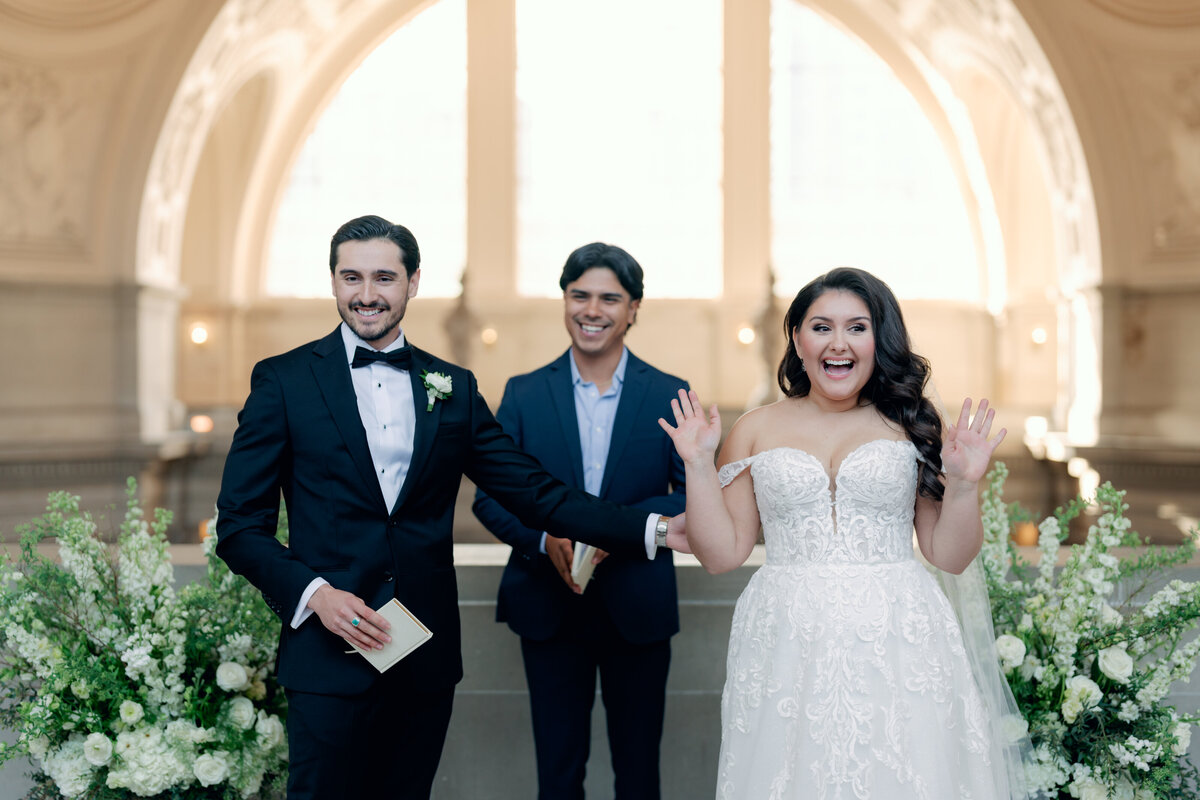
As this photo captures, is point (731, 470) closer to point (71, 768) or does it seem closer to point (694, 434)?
point (694, 434)

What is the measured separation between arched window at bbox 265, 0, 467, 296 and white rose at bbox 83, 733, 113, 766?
12.8 meters

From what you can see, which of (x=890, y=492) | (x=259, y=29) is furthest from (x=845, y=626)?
(x=259, y=29)

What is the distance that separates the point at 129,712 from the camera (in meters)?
3.05

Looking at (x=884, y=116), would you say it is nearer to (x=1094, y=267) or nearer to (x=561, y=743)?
(x=1094, y=267)

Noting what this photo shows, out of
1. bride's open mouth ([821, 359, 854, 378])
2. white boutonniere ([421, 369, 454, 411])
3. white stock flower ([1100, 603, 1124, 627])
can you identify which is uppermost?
bride's open mouth ([821, 359, 854, 378])

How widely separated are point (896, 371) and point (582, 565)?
1027 millimetres

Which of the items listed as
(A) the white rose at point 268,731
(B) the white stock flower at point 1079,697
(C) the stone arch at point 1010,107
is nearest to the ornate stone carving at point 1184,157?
(C) the stone arch at point 1010,107

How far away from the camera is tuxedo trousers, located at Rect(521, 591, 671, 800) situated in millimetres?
3039

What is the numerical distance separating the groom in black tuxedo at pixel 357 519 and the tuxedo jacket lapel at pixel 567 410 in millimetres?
561

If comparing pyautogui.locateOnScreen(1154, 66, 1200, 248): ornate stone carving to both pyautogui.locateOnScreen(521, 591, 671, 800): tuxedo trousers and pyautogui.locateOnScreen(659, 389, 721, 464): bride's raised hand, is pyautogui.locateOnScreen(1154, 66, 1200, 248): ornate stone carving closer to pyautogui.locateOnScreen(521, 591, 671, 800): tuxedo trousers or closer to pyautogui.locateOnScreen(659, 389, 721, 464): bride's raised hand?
pyautogui.locateOnScreen(521, 591, 671, 800): tuxedo trousers

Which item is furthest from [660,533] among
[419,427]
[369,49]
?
[369,49]

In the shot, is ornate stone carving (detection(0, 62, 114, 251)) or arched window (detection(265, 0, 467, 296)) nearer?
ornate stone carving (detection(0, 62, 114, 251))

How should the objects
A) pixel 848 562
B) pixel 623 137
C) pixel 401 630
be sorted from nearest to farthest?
pixel 401 630 < pixel 848 562 < pixel 623 137

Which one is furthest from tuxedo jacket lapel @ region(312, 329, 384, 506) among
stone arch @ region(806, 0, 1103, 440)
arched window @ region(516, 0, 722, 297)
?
arched window @ region(516, 0, 722, 297)
